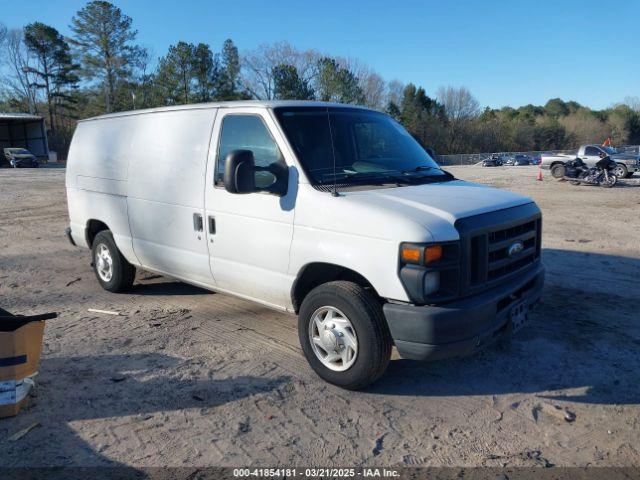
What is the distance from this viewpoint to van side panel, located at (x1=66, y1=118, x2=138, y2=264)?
582 centimetres

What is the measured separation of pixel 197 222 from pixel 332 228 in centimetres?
161

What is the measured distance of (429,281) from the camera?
135 inches

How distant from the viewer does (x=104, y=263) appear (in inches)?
252

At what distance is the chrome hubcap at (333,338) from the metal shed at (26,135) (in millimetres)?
47912

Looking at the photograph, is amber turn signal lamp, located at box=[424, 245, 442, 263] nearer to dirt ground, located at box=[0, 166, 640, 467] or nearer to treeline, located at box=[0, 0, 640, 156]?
dirt ground, located at box=[0, 166, 640, 467]

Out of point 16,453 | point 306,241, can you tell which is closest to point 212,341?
point 306,241

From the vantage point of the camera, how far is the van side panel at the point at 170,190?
4879 mm

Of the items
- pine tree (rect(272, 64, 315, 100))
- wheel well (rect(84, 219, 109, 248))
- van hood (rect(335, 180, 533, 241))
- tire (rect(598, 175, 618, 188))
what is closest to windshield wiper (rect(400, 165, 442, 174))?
van hood (rect(335, 180, 533, 241))

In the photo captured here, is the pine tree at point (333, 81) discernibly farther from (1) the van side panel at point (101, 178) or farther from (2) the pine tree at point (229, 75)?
(1) the van side panel at point (101, 178)

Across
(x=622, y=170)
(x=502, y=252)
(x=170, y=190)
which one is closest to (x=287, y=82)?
(x=622, y=170)

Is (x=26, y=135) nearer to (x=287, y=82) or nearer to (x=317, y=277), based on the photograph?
(x=287, y=82)

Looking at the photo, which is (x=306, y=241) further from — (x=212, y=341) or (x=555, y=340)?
(x=555, y=340)

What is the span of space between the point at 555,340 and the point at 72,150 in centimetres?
610

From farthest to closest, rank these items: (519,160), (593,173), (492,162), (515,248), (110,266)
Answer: (519,160), (492,162), (593,173), (110,266), (515,248)
